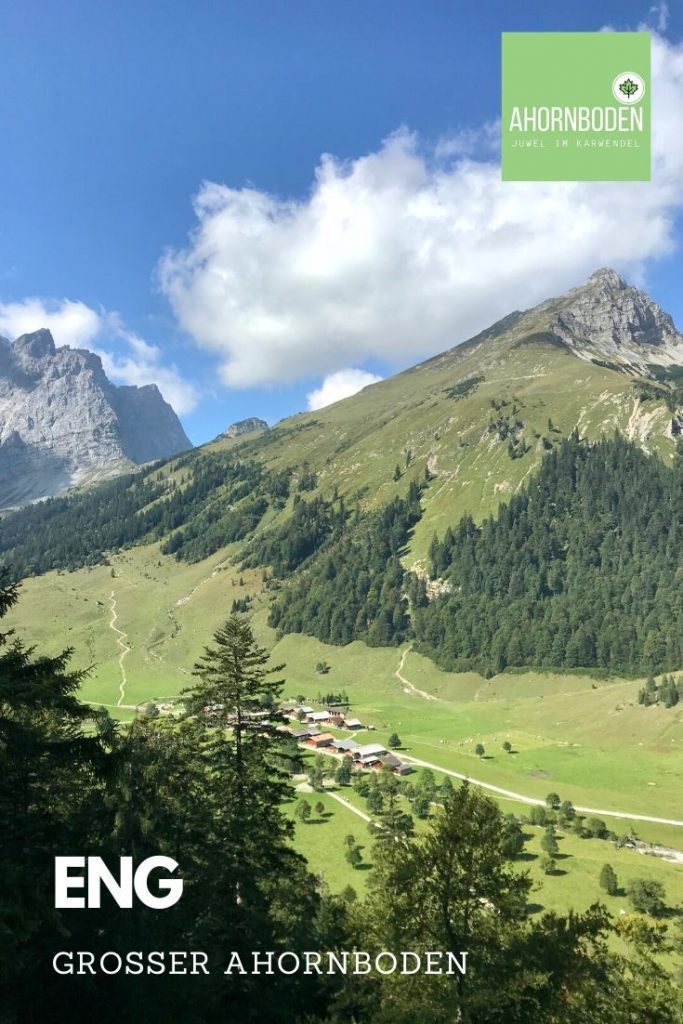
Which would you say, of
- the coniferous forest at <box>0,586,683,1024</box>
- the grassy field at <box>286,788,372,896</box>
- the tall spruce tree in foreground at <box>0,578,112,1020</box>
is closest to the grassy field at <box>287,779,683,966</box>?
the grassy field at <box>286,788,372,896</box>

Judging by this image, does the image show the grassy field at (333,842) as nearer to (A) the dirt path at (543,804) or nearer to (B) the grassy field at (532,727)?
(A) the dirt path at (543,804)

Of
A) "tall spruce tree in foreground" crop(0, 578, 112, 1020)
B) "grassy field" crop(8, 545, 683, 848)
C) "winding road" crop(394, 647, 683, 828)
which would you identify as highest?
"tall spruce tree in foreground" crop(0, 578, 112, 1020)

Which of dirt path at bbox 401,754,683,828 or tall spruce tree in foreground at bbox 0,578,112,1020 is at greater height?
tall spruce tree in foreground at bbox 0,578,112,1020

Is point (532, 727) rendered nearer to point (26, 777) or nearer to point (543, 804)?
point (543, 804)

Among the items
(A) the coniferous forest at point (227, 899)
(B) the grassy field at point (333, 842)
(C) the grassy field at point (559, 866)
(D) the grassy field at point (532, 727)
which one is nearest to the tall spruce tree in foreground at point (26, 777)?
(A) the coniferous forest at point (227, 899)

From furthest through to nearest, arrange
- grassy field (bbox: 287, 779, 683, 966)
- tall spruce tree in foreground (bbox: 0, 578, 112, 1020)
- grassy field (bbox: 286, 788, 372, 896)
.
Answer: grassy field (bbox: 286, 788, 372, 896)
grassy field (bbox: 287, 779, 683, 966)
tall spruce tree in foreground (bbox: 0, 578, 112, 1020)

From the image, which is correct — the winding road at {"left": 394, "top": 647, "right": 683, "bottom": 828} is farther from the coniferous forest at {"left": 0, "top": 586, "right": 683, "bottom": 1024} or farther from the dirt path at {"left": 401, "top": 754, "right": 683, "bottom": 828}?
the coniferous forest at {"left": 0, "top": 586, "right": 683, "bottom": 1024}

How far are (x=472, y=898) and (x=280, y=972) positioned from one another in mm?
13425

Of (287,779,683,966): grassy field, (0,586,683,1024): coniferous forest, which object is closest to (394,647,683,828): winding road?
(287,779,683,966): grassy field

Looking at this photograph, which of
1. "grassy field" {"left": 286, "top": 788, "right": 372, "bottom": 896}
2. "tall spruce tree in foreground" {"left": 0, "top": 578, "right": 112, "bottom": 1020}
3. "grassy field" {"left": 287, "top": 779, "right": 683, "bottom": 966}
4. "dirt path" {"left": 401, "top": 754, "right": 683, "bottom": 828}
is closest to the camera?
"tall spruce tree in foreground" {"left": 0, "top": 578, "right": 112, "bottom": 1020}

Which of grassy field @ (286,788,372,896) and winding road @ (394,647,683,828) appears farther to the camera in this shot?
winding road @ (394,647,683,828)

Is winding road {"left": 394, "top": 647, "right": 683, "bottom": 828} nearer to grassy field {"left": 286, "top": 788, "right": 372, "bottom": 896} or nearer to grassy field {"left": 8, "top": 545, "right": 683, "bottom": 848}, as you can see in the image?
grassy field {"left": 8, "top": 545, "right": 683, "bottom": 848}

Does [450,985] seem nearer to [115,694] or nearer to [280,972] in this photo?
[280,972]

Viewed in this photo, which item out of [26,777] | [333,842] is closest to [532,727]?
[333,842]
